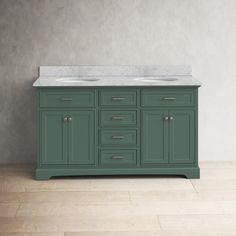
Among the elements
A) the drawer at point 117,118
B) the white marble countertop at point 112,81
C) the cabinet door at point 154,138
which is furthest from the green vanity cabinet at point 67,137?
the cabinet door at point 154,138

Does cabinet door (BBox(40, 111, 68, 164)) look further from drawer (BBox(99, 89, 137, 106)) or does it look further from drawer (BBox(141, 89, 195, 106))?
drawer (BBox(141, 89, 195, 106))

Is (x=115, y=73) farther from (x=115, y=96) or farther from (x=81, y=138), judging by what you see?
(x=81, y=138)

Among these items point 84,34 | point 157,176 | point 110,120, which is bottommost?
point 157,176

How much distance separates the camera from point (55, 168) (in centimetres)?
584

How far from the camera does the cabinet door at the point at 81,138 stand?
19.0 ft

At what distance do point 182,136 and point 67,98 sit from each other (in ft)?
3.33

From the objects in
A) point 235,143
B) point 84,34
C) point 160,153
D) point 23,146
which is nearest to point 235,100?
point 235,143

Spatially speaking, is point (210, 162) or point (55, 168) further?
point (210, 162)

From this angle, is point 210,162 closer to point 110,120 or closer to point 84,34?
point 110,120

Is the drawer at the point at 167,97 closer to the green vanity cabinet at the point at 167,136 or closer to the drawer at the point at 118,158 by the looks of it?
the green vanity cabinet at the point at 167,136

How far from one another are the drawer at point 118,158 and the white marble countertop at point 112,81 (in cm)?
58

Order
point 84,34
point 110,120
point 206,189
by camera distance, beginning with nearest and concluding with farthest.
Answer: point 206,189 → point 110,120 → point 84,34

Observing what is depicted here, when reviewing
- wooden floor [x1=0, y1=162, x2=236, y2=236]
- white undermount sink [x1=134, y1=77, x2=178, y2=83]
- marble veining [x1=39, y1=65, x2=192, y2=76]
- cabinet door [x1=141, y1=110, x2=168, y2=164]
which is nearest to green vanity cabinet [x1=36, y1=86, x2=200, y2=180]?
cabinet door [x1=141, y1=110, x2=168, y2=164]

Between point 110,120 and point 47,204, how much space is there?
109cm
